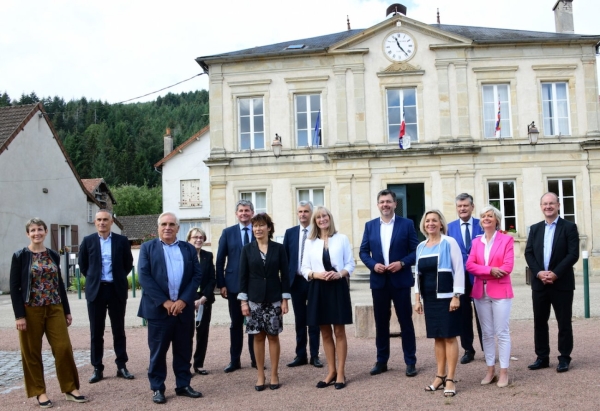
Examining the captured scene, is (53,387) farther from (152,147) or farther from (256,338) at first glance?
(152,147)

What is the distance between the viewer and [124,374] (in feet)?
24.3

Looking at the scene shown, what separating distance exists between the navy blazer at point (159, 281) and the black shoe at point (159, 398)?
711 millimetres

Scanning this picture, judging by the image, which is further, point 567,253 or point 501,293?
point 567,253

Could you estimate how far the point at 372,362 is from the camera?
7.76 metres

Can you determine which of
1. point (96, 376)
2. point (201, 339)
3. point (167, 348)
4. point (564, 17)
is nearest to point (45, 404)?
point (96, 376)

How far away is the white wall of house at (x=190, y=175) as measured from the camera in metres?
38.1

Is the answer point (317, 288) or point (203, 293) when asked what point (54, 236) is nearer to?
point (203, 293)

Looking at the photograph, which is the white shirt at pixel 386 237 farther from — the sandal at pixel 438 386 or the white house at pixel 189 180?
the white house at pixel 189 180

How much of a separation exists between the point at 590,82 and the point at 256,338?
19580mm

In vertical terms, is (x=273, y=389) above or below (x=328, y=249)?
below

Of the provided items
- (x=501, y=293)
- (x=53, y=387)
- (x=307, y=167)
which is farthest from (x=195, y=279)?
(x=307, y=167)

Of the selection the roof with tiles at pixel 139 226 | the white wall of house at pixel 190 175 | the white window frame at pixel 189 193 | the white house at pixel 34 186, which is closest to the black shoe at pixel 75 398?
the white house at pixel 34 186

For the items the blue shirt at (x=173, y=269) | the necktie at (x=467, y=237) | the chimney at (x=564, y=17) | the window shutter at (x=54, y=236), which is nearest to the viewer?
the blue shirt at (x=173, y=269)

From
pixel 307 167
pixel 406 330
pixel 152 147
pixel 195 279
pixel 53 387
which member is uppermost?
pixel 152 147
